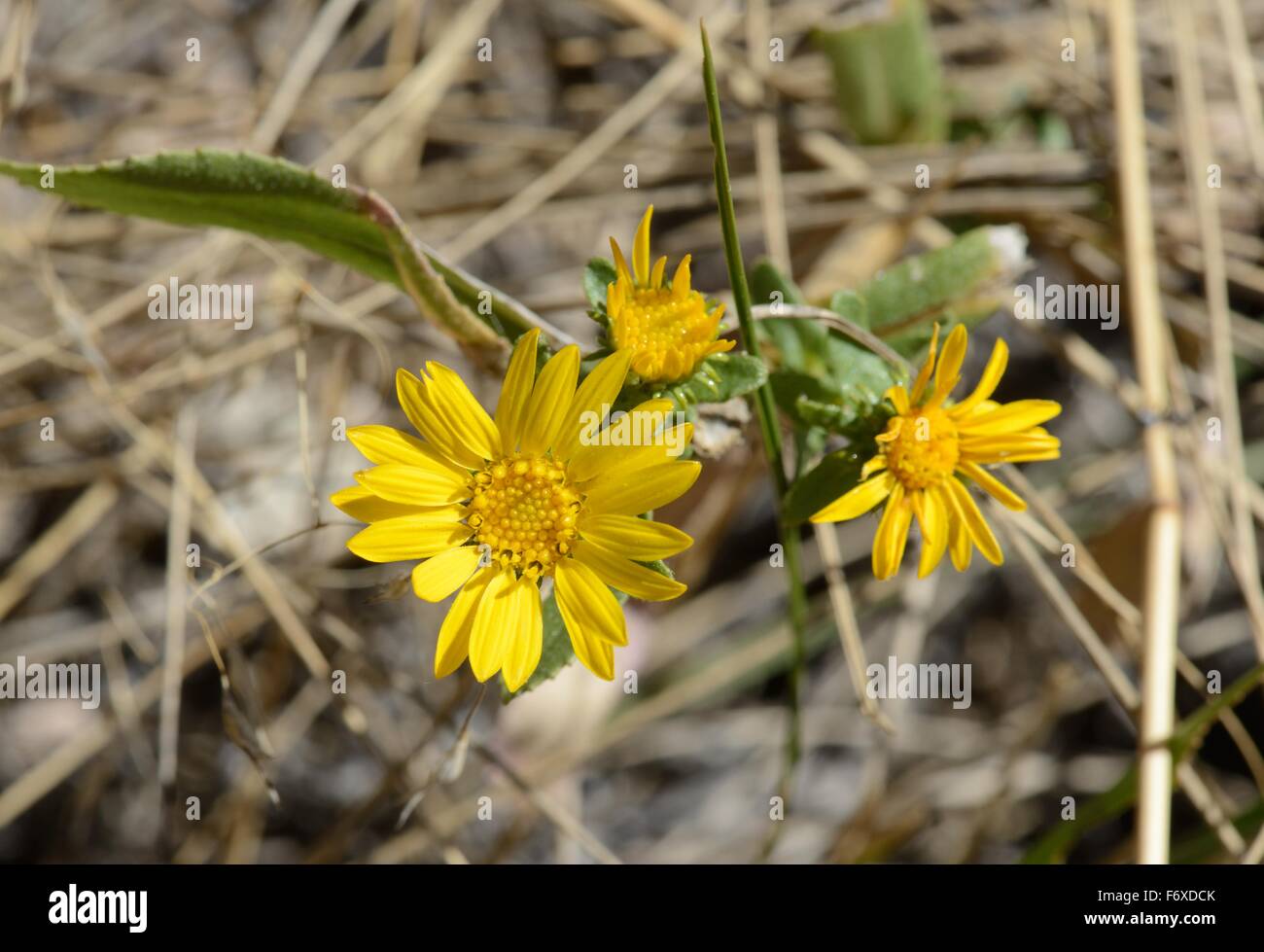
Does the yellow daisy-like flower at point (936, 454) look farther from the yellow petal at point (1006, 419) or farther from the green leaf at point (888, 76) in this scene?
the green leaf at point (888, 76)

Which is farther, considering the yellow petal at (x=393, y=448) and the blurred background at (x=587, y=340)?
the blurred background at (x=587, y=340)

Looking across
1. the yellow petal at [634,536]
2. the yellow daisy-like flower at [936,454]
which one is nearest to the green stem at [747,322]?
the yellow daisy-like flower at [936,454]

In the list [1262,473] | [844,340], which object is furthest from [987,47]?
[844,340]

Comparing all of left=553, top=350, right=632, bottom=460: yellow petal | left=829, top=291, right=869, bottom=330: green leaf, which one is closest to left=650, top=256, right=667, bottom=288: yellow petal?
left=553, top=350, right=632, bottom=460: yellow petal

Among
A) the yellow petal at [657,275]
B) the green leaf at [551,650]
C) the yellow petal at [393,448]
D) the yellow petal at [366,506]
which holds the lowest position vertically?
the green leaf at [551,650]

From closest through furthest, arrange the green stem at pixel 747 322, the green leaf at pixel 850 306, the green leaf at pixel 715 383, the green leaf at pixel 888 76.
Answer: the green stem at pixel 747 322 < the green leaf at pixel 715 383 < the green leaf at pixel 850 306 < the green leaf at pixel 888 76

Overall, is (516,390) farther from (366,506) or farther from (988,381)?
(988,381)

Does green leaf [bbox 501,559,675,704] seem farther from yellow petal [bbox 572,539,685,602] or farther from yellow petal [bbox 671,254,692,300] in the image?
yellow petal [bbox 671,254,692,300]
